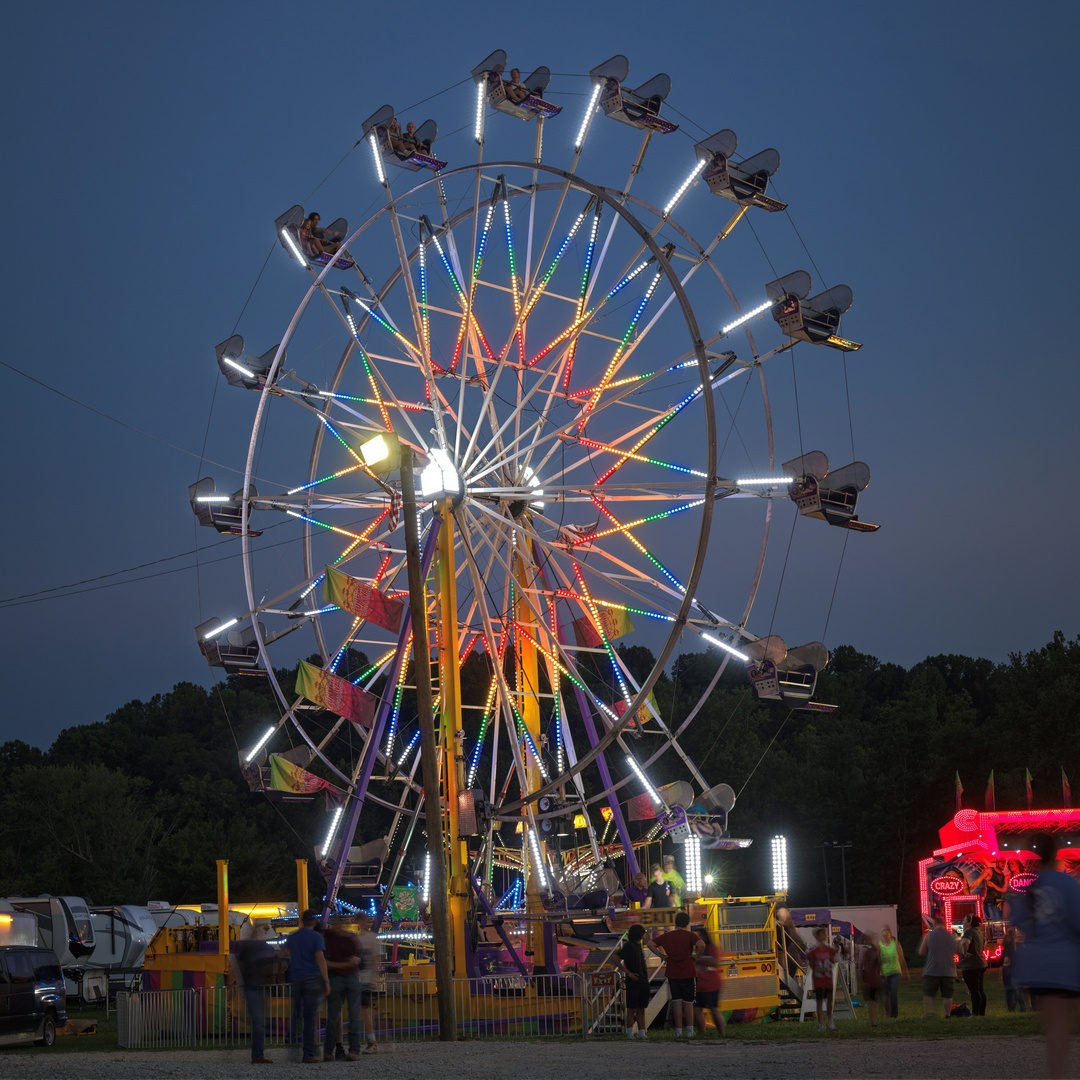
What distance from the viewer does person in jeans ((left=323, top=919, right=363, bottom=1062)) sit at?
12.6 m

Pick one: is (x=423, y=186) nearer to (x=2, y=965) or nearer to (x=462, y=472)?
(x=462, y=472)

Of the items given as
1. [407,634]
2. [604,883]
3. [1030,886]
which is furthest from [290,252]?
[1030,886]

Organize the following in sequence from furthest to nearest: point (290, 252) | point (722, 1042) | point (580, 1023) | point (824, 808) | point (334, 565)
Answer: point (824, 808) → point (290, 252) → point (334, 565) → point (580, 1023) → point (722, 1042)

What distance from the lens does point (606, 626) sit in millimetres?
25000

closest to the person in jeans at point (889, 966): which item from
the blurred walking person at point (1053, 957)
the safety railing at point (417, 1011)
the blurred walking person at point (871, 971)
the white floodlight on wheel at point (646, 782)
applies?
the blurred walking person at point (871, 971)

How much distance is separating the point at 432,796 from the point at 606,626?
10.6 metres

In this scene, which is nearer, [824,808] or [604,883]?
[604,883]

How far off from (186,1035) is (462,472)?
31.7 ft

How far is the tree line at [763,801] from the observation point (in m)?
52.2

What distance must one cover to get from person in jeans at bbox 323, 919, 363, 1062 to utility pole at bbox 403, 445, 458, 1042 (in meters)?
1.28

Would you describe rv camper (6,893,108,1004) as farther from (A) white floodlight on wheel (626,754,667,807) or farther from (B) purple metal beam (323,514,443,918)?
(A) white floodlight on wheel (626,754,667,807)

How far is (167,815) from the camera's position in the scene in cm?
6938

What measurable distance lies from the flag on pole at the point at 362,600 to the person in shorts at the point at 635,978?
8498 mm

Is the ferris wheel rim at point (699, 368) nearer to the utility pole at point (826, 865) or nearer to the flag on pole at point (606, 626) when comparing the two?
the flag on pole at point (606, 626)
